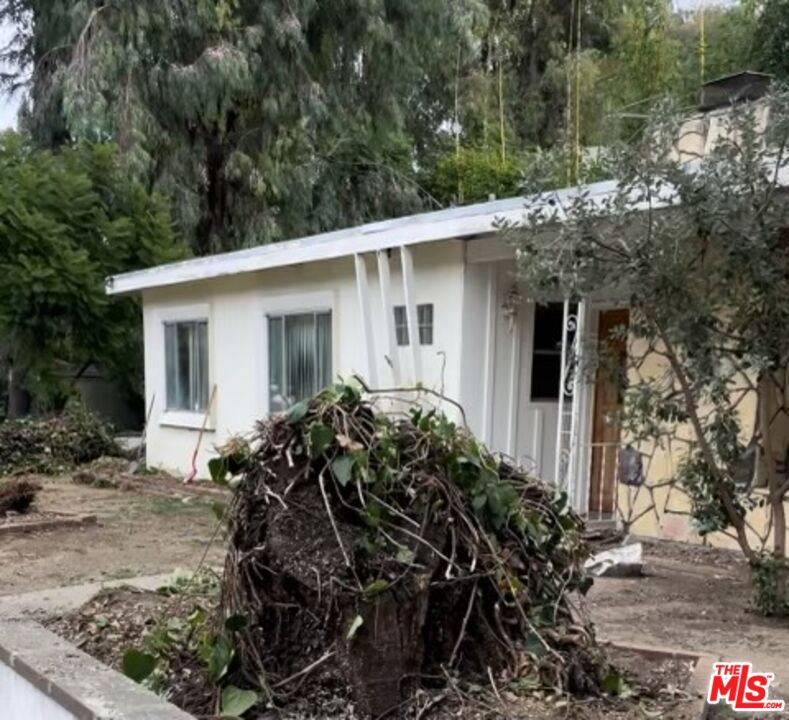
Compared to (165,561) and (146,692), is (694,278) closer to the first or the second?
(146,692)

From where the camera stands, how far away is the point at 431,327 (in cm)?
946

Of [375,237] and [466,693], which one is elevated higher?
[375,237]

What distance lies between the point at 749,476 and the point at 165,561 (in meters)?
4.24

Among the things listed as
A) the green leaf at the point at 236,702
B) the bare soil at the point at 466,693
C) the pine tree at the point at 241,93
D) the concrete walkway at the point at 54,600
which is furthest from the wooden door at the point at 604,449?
the pine tree at the point at 241,93

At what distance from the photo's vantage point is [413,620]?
139 inches

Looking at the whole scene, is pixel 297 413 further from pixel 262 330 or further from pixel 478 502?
pixel 262 330

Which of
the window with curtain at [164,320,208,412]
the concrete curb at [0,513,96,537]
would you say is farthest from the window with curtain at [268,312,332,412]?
the concrete curb at [0,513,96,537]

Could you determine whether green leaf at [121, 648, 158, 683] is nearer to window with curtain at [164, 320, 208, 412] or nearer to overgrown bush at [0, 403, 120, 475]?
window with curtain at [164, 320, 208, 412]

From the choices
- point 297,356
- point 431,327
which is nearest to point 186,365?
point 297,356

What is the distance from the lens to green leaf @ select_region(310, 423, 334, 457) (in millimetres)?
3621

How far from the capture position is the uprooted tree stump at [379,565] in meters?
3.51

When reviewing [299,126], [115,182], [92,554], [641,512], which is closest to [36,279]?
[115,182]

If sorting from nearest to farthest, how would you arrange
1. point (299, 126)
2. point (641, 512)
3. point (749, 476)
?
point (749, 476) < point (641, 512) < point (299, 126)

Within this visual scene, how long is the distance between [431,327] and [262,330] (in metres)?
3.19
